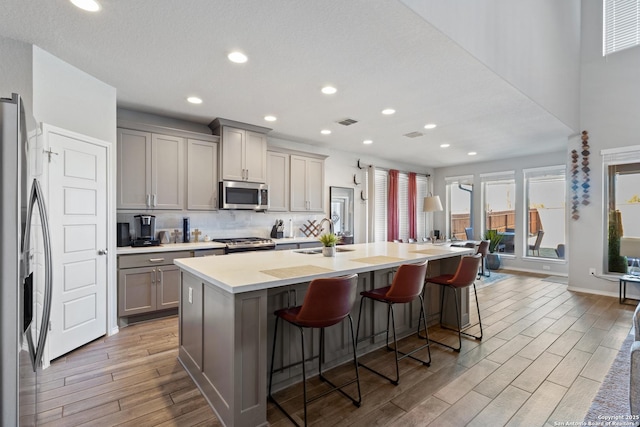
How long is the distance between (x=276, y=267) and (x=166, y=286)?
2104 mm

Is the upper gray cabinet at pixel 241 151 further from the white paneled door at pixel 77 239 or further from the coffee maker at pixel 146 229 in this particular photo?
the white paneled door at pixel 77 239

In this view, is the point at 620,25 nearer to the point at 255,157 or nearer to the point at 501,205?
the point at 501,205

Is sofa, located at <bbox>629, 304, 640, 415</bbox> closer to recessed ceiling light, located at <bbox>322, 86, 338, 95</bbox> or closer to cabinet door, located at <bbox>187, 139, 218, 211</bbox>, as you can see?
recessed ceiling light, located at <bbox>322, 86, 338, 95</bbox>

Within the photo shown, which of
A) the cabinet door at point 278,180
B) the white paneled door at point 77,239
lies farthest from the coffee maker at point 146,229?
the cabinet door at point 278,180

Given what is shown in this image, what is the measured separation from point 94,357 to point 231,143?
2997 millimetres

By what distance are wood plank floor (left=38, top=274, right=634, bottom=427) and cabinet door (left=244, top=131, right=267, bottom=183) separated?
92.1 inches

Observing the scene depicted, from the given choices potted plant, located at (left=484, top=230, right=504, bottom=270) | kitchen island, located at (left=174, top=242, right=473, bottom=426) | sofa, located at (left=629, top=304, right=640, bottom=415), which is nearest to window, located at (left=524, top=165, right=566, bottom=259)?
potted plant, located at (left=484, top=230, right=504, bottom=270)

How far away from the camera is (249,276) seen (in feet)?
6.53

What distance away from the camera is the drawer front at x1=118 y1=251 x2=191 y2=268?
135 inches

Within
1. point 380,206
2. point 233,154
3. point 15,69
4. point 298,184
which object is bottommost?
point 380,206

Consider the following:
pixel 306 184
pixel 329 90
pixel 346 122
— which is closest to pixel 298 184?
pixel 306 184

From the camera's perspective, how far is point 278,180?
515cm

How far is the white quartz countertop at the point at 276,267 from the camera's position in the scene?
188 cm

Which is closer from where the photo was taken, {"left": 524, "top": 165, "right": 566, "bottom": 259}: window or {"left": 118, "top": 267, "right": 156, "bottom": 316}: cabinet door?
{"left": 118, "top": 267, "right": 156, "bottom": 316}: cabinet door
